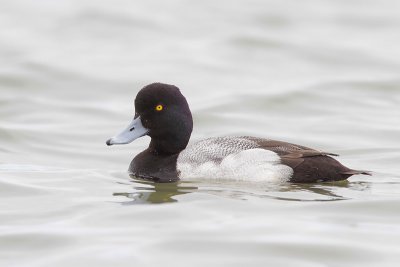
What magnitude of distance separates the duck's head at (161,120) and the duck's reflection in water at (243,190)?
1.66 feet

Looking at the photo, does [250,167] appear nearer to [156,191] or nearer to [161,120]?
[156,191]

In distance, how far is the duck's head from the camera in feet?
33.1

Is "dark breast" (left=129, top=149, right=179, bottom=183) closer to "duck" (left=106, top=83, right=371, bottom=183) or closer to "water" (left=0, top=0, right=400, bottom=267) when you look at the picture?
"duck" (left=106, top=83, right=371, bottom=183)

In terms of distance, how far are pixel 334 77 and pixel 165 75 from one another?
2532 millimetres

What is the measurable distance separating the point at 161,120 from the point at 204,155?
2.09 feet

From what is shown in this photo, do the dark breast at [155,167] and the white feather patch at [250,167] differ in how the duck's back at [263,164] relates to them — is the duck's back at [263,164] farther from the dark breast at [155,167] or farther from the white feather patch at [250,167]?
the dark breast at [155,167]

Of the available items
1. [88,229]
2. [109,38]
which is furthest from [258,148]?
[109,38]

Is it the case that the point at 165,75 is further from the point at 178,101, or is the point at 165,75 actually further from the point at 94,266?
the point at 94,266

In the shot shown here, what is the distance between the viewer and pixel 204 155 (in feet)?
32.0

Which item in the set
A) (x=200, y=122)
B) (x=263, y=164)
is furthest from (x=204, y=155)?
(x=200, y=122)

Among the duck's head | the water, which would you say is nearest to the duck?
the duck's head

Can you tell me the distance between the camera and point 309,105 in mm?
15016

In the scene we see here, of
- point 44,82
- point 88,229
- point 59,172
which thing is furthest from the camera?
point 44,82

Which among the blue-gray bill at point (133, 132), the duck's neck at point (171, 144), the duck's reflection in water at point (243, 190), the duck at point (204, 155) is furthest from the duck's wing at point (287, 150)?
the blue-gray bill at point (133, 132)
